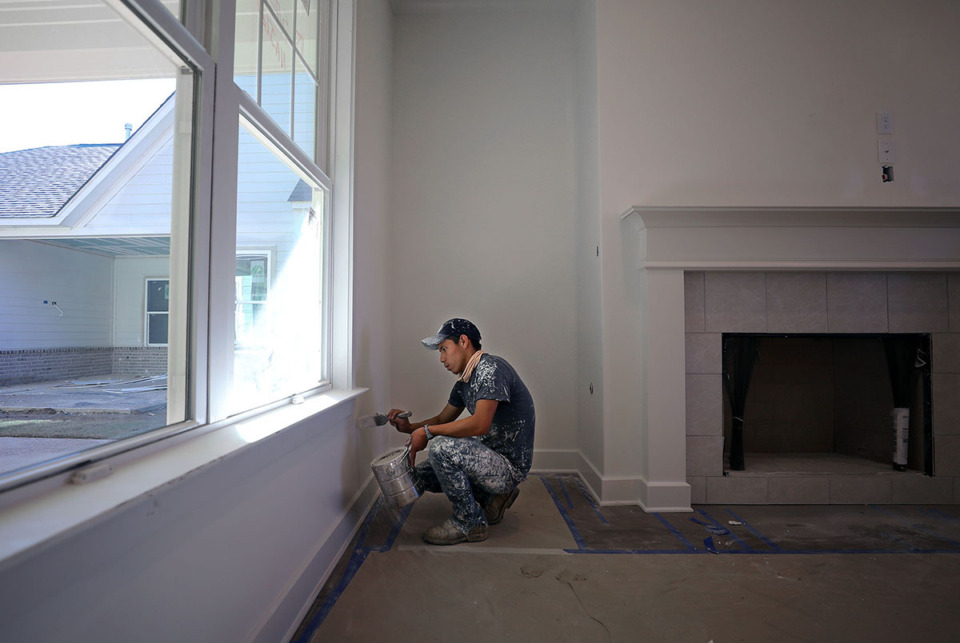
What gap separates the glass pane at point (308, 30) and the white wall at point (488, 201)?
150 cm

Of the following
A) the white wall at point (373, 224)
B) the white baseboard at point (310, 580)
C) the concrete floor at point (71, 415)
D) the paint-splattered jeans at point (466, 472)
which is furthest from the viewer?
the white wall at point (373, 224)

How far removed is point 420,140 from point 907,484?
3956 mm

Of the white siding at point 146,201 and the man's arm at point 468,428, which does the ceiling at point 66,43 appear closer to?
the white siding at point 146,201

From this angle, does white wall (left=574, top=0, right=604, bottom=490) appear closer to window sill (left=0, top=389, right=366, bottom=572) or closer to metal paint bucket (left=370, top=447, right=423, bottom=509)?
metal paint bucket (left=370, top=447, right=423, bottom=509)

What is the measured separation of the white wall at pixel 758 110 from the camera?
318 cm

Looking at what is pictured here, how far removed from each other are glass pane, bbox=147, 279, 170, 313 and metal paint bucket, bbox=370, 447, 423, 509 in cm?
133

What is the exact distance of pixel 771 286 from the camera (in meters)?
3.10

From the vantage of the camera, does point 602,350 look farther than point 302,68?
Yes

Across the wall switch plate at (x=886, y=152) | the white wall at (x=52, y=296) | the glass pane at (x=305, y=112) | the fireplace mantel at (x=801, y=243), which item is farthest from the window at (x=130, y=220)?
the wall switch plate at (x=886, y=152)

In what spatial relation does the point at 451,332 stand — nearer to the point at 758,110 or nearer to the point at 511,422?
the point at 511,422

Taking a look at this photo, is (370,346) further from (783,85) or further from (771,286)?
(783,85)

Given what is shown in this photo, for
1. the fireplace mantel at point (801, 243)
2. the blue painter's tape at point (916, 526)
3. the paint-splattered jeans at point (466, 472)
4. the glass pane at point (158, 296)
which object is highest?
the fireplace mantel at point (801, 243)

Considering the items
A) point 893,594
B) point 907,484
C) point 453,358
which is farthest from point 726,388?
point 453,358

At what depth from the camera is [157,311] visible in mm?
1268
